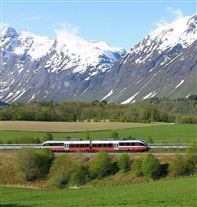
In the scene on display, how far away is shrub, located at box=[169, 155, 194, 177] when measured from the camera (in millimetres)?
73062

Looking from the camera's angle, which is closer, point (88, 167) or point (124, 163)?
point (124, 163)

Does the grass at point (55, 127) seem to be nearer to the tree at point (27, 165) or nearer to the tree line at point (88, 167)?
the tree line at point (88, 167)

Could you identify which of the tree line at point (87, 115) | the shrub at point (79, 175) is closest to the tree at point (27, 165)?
Result: the shrub at point (79, 175)

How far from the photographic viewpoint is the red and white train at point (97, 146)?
287 ft

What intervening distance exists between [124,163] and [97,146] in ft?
48.1

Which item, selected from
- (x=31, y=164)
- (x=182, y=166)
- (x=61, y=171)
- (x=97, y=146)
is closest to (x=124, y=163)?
(x=182, y=166)

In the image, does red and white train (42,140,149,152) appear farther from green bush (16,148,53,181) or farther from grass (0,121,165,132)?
grass (0,121,165,132)

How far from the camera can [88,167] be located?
78625 millimetres

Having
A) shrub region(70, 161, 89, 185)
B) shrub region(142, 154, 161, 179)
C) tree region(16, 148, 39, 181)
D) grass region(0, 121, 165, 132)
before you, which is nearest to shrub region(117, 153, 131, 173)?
shrub region(142, 154, 161, 179)

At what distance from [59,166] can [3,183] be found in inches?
348

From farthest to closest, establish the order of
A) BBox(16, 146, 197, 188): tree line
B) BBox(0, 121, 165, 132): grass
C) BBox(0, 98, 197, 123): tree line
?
1. BBox(0, 98, 197, 123): tree line
2. BBox(0, 121, 165, 132): grass
3. BBox(16, 146, 197, 188): tree line

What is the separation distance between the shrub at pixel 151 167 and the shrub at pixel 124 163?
12.8 feet

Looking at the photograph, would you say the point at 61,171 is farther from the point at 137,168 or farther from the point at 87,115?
the point at 87,115

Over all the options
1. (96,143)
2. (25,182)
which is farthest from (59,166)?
(96,143)
